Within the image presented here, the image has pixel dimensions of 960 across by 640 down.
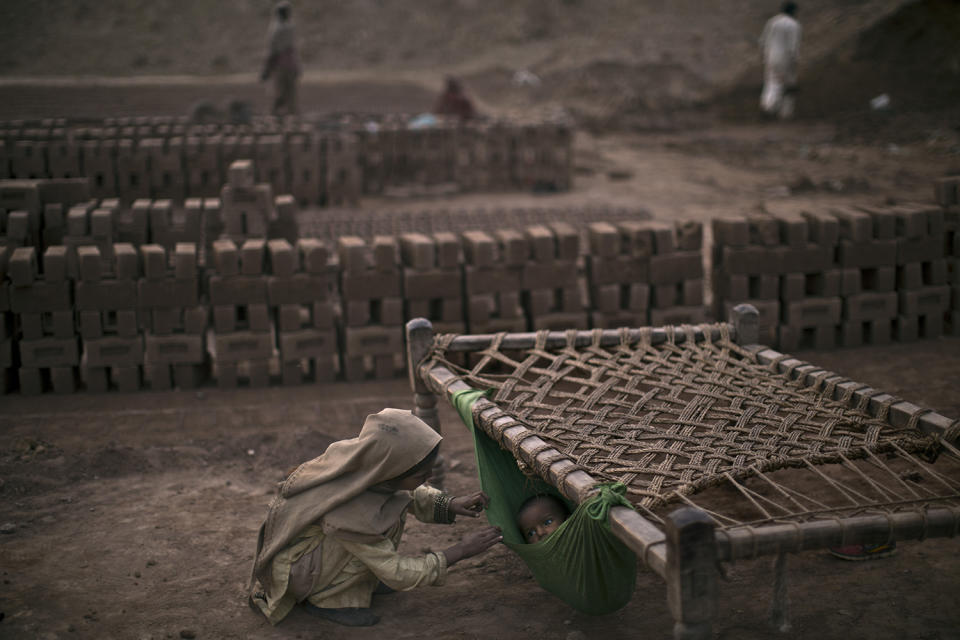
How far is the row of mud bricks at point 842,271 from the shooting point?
20.7ft

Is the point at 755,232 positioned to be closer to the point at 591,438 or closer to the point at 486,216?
the point at 591,438

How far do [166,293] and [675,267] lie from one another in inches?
137

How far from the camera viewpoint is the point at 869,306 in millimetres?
6527

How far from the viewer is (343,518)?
3305 millimetres

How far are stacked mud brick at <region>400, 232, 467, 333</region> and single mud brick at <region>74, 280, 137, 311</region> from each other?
1.78 meters

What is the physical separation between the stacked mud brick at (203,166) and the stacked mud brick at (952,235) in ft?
24.8

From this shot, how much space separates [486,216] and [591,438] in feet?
21.8

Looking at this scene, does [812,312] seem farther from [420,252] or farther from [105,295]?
[105,295]

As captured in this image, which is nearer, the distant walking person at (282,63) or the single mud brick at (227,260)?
the single mud brick at (227,260)

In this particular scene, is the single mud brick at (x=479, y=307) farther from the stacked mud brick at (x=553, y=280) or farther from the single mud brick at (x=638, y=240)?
the single mud brick at (x=638, y=240)

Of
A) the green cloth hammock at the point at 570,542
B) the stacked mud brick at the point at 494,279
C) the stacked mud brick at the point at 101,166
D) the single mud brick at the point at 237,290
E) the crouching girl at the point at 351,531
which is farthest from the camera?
the stacked mud brick at the point at 101,166

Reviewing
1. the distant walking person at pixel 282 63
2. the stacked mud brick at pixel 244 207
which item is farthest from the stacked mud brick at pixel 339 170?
the stacked mud brick at pixel 244 207

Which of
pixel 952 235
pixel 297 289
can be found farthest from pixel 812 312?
pixel 297 289

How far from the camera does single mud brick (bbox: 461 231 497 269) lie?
6035 millimetres
